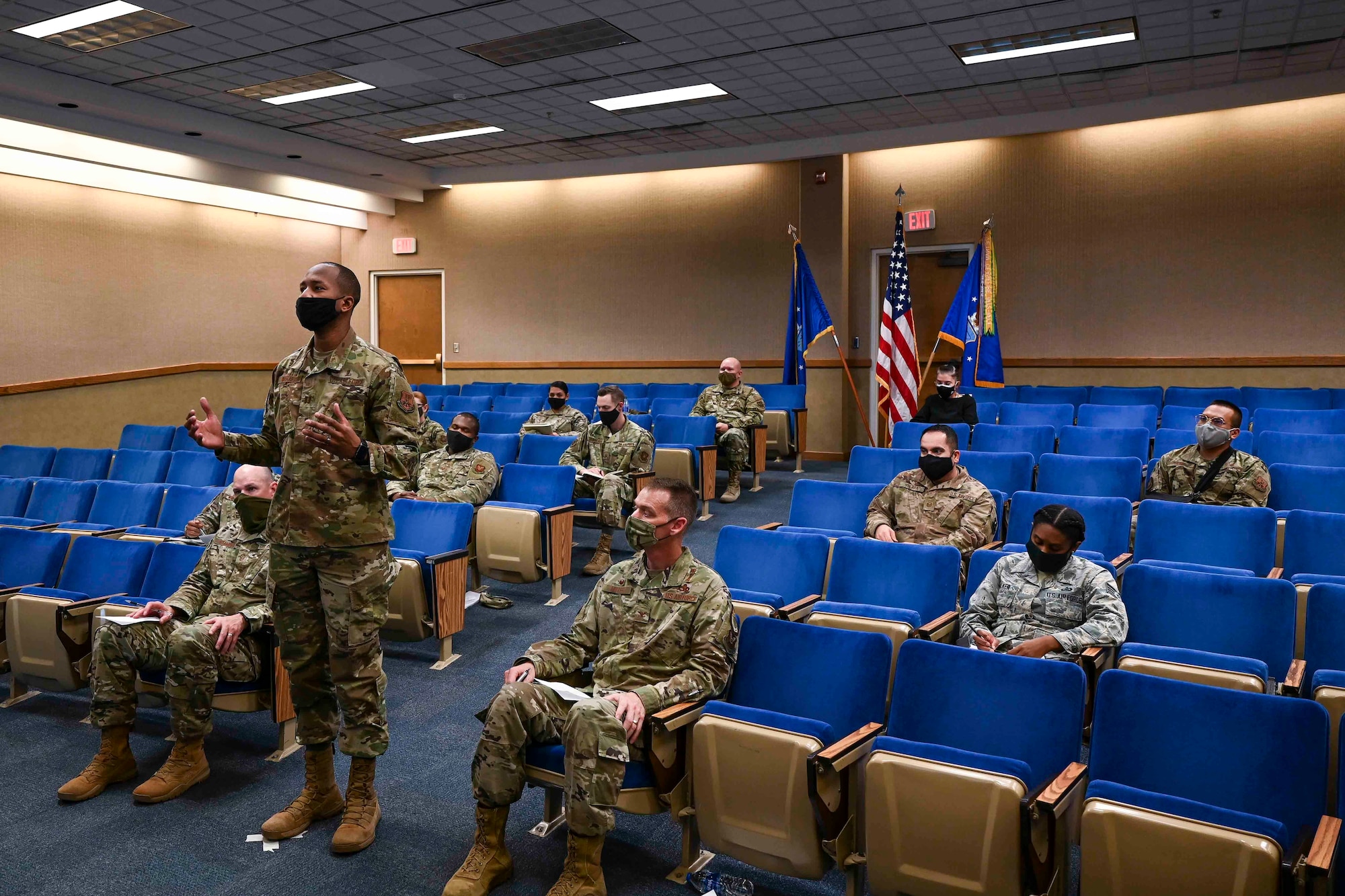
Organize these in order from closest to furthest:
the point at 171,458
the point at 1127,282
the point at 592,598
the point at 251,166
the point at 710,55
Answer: the point at 592,598
the point at 171,458
the point at 710,55
the point at 1127,282
the point at 251,166

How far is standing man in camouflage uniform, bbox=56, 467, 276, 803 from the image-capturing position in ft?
10.5

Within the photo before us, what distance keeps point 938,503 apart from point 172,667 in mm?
3308

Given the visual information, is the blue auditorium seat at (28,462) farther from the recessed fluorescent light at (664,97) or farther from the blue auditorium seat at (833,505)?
Result: the blue auditorium seat at (833,505)

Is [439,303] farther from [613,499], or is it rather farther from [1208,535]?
[1208,535]

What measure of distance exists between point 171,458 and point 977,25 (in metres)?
6.71

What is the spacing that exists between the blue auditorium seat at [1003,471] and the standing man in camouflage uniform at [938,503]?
2.58ft

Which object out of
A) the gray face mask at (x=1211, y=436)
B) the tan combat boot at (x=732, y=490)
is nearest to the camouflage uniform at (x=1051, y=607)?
the gray face mask at (x=1211, y=436)

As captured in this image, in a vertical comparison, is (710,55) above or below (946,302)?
above

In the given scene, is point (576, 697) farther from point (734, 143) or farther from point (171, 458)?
point (734, 143)

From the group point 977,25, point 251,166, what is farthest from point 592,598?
point 251,166

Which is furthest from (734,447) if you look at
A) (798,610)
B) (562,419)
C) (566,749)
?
(566,749)

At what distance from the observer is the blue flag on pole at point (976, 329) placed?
8.48 metres

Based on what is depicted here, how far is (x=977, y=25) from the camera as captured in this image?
6746mm

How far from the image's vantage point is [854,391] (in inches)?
Answer: 383
